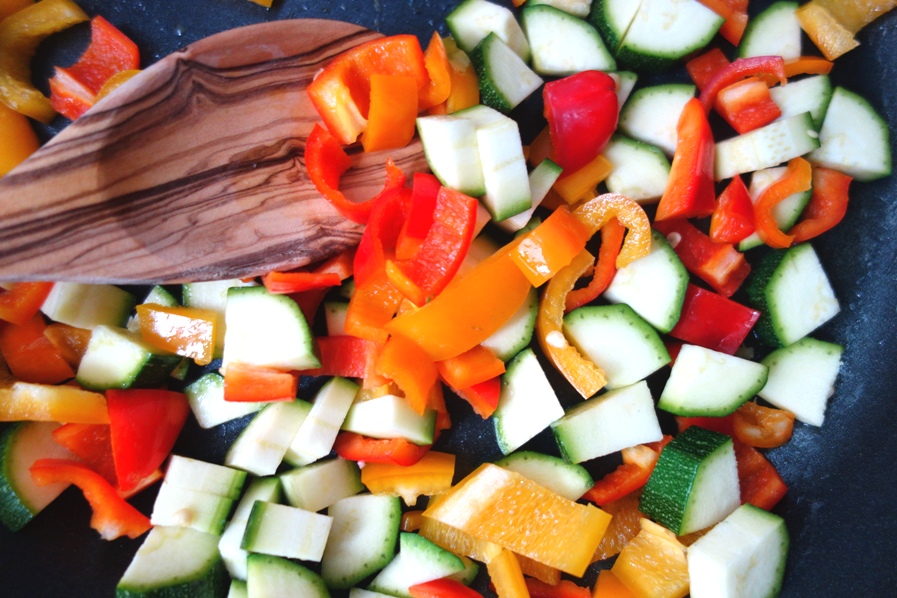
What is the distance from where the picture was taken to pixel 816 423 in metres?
2.67

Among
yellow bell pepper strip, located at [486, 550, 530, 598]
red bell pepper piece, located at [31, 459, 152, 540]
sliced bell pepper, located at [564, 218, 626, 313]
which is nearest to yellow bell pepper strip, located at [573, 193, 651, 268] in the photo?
sliced bell pepper, located at [564, 218, 626, 313]

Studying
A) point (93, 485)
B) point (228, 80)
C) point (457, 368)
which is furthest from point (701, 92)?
point (93, 485)

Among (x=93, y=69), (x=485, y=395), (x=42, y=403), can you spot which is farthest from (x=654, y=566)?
(x=93, y=69)

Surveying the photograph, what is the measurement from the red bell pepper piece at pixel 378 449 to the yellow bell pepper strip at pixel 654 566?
0.93 m

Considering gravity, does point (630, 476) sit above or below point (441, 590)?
above

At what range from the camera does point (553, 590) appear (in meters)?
2.65

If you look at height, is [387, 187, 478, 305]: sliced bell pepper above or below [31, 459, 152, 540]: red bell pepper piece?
above

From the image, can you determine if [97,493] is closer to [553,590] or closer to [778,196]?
[553,590]

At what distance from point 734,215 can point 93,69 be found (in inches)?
110

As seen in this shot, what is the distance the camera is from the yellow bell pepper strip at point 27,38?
9.02 feet

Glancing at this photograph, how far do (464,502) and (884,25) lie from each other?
2.61m

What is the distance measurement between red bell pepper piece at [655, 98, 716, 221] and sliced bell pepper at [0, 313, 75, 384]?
2.57 meters

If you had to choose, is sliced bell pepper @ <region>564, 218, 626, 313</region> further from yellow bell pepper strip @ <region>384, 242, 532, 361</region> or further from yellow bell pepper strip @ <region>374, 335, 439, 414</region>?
yellow bell pepper strip @ <region>374, 335, 439, 414</region>

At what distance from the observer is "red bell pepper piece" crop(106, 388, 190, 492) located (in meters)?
2.53
